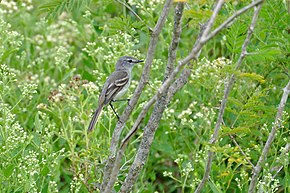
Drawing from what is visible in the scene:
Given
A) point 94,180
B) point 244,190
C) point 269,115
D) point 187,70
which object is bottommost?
point 244,190

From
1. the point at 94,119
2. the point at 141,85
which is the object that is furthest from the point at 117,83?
the point at 141,85

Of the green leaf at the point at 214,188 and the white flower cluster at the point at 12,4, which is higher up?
the white flower cluster at the point at 12,4

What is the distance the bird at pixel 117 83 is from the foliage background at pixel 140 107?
97 mm

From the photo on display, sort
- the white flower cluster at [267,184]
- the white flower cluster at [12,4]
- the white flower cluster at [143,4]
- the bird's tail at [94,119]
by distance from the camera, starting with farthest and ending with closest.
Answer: the white flower cluster at [12,4] < the white flower cluster at [143,4] < the bird's tail at [94,119] < the white flower cluster at [267,184]

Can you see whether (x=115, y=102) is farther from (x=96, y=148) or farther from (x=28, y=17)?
(x=28, y=17)

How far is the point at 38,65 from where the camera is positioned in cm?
758

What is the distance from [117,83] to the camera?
6.07 meters

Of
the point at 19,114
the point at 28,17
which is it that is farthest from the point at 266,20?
the point at 28,17

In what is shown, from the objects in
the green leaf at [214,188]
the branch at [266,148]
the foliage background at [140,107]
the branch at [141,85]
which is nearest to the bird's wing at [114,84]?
Answer: the foliage background at [140,107]

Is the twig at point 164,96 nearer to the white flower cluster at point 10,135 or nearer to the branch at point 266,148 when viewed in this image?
the branch at point 266,148

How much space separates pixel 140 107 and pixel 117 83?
39 centimetres

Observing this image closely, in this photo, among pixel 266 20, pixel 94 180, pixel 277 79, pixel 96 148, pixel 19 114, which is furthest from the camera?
pixel 19 114

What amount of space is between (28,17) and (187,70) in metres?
4.76

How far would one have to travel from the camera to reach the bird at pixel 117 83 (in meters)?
5.86
